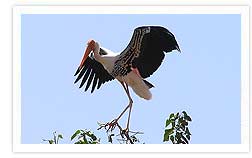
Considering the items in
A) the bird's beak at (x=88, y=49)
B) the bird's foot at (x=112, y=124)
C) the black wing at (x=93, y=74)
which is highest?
the bird's beak at (x=88, y=49)

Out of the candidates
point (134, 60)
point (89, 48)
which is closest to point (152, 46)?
point (134, 60)

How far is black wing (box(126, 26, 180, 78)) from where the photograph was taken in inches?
78.2

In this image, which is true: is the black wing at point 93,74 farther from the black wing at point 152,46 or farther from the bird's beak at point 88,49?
the black wing at point 152,46

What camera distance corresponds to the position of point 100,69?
205 cm

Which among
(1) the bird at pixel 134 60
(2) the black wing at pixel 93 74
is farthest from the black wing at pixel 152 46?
(2) the black wing at pixel 93 74

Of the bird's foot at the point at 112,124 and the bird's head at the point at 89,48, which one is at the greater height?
the bird's head at the point at 89,48

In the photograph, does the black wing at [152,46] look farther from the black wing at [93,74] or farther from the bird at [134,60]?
the black wing at [93,74]
